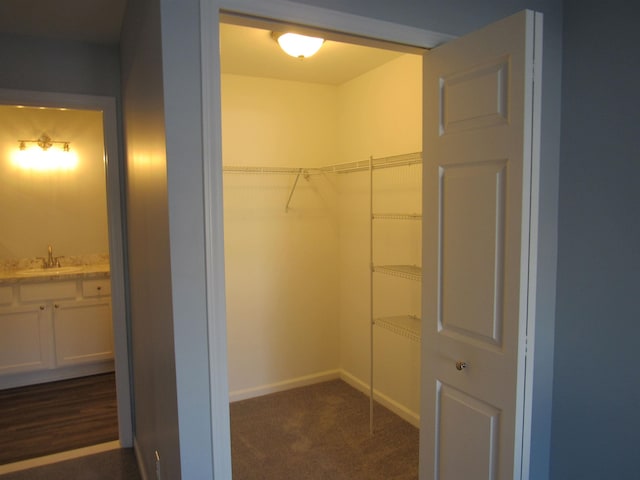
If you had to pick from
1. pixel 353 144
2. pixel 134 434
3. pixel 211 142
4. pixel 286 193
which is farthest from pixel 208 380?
pixel 353 144

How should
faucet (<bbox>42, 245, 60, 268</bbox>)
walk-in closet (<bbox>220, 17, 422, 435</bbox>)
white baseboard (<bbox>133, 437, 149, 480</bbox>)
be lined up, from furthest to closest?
faucet (<bbox>42, 245, 60, 268</bbox>) < walk-in closet (<bbox>220, 17, 422, 435</bbox>) < white baseboard (<bbox>133, 437, 149, 480</bbox>)

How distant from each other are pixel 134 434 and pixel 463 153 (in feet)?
8.53

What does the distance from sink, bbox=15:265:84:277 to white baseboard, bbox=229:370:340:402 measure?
1860 millimetres

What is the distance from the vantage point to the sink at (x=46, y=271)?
369 cm

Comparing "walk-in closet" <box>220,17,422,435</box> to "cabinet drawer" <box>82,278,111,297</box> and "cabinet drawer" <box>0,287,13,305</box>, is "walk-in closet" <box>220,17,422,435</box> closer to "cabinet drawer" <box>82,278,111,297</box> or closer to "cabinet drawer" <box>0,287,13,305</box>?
"cabinet drawer" <box>82,278,111,297</box>

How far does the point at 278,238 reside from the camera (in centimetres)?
352

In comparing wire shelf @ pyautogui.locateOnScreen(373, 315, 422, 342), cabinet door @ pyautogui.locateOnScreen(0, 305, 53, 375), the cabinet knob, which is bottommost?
cabinet door @ pyautogui.locateOnScreen(0, 305, 53, 375)

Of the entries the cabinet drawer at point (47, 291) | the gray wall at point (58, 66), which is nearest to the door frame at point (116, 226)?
the gray wall at point (58, 66)

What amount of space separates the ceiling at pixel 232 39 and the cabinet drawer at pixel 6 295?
214cm

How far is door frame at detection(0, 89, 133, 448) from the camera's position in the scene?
255 cm

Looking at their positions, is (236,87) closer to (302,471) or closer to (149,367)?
(149,367)

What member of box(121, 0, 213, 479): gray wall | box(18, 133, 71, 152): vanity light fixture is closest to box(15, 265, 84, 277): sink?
box(18, 133, 71, 152): vanity light fixture

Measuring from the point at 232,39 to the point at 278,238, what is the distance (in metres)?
1.54

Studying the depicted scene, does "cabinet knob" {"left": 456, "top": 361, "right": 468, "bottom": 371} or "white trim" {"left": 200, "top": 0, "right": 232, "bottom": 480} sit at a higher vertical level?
"white trim" {"left": 200, "top": 0, "right": 232, "bottom": 480}
